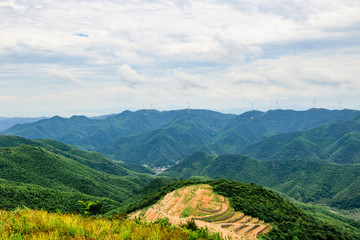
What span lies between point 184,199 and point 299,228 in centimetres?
2472

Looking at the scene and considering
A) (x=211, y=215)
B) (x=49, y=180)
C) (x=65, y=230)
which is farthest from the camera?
(x=49, y=180)

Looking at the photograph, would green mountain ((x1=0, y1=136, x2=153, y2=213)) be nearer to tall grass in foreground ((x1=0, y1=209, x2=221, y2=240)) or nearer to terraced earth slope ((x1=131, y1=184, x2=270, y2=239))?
terraced earth slope ((x1=131, y1=184, x2=270, y2=239))

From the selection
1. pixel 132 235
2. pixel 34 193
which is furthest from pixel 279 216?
pixel 34 193

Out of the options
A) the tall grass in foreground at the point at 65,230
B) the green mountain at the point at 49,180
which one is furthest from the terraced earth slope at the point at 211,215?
the green mountain at the point at 49,180

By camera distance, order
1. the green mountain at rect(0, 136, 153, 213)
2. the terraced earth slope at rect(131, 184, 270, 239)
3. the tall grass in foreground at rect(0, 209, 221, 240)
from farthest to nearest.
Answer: the green mountain at rect(0, 136, 153, 213)
the terraced earth slope at rect(131, 184, 270, 239)
the tall grass in foreground at rect(0, 209, 221, 240)

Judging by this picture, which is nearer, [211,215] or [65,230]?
[65,230]

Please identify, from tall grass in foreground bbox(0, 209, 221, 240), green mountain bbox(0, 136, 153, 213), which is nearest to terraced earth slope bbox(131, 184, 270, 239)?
tall grass in foreground bbox(0, 209, 221, 240)

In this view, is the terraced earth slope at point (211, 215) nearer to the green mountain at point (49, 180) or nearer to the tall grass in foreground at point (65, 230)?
the tall grass in foreground at point (65, 230)

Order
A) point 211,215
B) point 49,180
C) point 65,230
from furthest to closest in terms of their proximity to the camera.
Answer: point 49,180, point 211,215, point 65,230

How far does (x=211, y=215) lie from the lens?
39.9 meters

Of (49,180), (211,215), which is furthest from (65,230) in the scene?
(49,180)

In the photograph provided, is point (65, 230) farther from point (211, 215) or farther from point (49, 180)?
point (49, 180)

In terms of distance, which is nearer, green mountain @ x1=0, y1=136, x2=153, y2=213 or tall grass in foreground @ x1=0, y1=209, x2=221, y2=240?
tall grass in foreground @ x1=0, y1=209, x2=221, y2=240

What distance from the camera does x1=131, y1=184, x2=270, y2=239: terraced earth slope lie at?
34.6m
